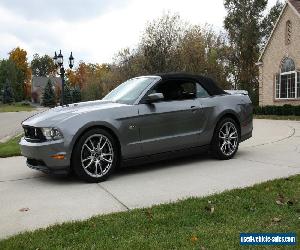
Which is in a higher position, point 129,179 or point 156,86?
point 156,86

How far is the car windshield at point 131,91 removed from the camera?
7220 millimetres

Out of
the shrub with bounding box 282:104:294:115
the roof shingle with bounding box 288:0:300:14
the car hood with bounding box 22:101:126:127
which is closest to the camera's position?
the car hood with bounding box 22:101:126:127

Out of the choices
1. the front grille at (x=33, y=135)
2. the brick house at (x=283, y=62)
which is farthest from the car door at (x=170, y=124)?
the brick house at (x=283, y=62)

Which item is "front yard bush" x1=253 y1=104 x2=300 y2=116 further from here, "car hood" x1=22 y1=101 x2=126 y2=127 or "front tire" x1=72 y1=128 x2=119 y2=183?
"front tire" x1=72 y1=128 x2=119 y2=183

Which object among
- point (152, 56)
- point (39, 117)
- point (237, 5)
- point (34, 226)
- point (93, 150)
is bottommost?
point (34, 226)

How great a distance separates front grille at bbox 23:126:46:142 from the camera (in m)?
6.45

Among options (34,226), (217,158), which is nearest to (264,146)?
(217,158)

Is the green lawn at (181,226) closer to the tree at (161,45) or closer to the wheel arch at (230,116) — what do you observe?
the wheel arch at (230,116)

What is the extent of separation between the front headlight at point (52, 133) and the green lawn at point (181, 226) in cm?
203

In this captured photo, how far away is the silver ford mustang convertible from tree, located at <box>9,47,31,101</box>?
101 metres

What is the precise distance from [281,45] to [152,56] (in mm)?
9893

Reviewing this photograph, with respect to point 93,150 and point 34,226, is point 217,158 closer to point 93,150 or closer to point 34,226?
point 93,150

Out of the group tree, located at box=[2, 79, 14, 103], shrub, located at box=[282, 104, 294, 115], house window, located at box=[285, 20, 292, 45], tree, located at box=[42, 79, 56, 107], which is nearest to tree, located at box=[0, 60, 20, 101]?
tree, located at box=[2, 79, 14, 103]

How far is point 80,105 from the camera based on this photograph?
711 cm
